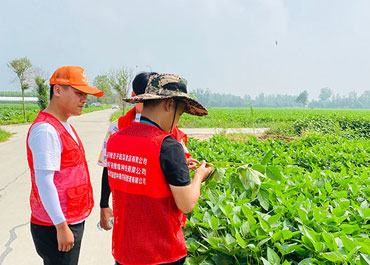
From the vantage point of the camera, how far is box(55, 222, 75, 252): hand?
1.71 m

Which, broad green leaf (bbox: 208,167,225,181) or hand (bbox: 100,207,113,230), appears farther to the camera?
hand (bbox: 100,207,113,230)

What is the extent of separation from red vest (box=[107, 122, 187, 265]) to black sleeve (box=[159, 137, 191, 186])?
0.08ft

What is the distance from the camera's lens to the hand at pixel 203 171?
1.56 m

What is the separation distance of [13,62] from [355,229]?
2481cm

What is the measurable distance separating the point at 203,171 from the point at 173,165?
1.08 ft

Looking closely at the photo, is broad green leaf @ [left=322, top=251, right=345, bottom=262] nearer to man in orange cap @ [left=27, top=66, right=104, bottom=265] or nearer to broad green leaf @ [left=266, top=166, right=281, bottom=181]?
broad green leaf @ [left=266, top=166, right=281, bottom=181]

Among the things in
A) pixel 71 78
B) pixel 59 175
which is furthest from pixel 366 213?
pixel 71 78

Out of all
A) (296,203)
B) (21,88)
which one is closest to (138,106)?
(296,203)

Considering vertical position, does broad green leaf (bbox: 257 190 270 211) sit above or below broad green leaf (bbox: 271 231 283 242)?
above

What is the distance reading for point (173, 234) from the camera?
1.43 metres

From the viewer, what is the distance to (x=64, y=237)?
1.73 metres

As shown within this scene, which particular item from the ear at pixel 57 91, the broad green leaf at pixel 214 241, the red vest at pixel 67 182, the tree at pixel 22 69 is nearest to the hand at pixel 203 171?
the broad green leaf at pixel 214 241

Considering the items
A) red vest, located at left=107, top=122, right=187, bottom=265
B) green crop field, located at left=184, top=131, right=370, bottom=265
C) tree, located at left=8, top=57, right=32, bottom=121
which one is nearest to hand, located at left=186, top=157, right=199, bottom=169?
green crop field, located at left=184, top=131, right=370, bottom=265

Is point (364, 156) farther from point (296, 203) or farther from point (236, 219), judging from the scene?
point (236, 219)
